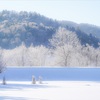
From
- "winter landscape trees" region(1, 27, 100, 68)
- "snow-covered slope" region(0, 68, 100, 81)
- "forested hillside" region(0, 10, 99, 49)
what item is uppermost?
"forested hillside" region(0, 10, 99, 49)

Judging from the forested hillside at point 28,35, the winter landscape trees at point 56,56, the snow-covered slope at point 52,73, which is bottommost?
the snow-covered slope at point 52,73

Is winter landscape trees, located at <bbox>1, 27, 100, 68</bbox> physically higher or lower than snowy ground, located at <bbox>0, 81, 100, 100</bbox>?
higher

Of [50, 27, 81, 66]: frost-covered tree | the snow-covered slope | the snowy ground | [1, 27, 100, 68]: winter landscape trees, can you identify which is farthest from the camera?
[50, 27, 81, 66]: frost-covered tree

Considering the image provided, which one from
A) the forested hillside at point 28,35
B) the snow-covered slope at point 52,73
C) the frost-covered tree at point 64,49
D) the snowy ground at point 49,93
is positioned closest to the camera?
the snowy ground at point 49,93

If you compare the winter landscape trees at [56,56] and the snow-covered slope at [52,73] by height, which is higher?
the winter landscape trees at [56,56]

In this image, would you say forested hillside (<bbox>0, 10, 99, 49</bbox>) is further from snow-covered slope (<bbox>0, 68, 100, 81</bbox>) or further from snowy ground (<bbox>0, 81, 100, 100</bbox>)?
snowy ground (<bbox>0, 81, 100, 100</bbox>)

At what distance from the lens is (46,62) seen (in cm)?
3959

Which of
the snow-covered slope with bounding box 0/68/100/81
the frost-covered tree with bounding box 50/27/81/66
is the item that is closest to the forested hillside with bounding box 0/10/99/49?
the frost-covered tree with bounding box 50/27/81/66

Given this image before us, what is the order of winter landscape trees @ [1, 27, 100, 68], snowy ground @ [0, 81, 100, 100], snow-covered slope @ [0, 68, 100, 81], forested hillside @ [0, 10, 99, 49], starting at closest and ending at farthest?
snowy ground @ [0, 81, 100, 100]
snow-covered slope @ [0, 68, 100, 81]
winter landscape trees @ [1, 27, 100, 68]
forested hillside @ [0, 10, 99, 49]

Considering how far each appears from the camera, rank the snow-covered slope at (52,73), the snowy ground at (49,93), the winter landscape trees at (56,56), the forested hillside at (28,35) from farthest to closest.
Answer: the forested hillside at (28,35)
the winter landscape trees at (56,56)
the snow-covered slope at (52,73)
the snowy ground at (49,93)

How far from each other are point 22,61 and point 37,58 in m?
1.99

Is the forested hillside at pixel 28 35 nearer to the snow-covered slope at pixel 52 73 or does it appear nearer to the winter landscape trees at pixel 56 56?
the winter landscape trees at pixel 56 56

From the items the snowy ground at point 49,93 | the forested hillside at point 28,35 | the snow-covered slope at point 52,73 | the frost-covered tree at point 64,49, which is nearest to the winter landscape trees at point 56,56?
the frost-covered tree at point 64,49

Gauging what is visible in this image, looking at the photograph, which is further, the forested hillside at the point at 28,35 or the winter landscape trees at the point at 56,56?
the forested hillside at the point at 28,35
